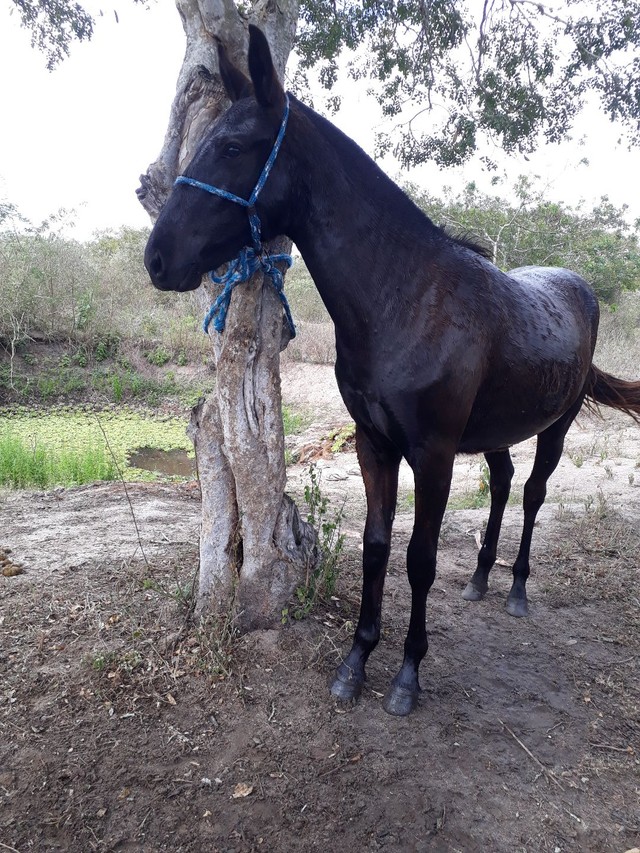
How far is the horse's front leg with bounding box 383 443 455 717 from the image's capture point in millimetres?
2193

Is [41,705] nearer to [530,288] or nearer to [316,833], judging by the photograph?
Answer: [316,833]

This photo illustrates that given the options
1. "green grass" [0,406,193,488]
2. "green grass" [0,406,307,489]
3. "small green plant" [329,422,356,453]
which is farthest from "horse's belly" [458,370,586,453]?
"small green plant" [329,422,356,453]

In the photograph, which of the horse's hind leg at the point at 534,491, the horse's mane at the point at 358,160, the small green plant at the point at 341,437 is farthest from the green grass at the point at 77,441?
the horse's mane at the point at 358,160

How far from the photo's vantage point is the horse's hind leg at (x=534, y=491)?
11.1 feet

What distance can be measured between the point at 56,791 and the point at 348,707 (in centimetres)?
110

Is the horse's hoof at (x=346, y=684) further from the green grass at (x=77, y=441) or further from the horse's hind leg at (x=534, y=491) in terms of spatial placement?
the green grass at (x=77, y=441)

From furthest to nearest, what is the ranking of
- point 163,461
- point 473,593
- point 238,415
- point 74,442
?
point 74,442, point 163,461, point 473,593, point 238,415

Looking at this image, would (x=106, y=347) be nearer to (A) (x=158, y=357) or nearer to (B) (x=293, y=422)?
(A) (x=158, y=357)

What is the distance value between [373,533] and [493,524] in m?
1.36

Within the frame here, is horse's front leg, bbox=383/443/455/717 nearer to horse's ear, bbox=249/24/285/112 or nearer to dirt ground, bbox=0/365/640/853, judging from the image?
dirt ground, bbox=0/365/640/853

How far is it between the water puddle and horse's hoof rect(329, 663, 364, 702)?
6351mm

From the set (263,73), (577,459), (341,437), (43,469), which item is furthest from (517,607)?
(341,437)

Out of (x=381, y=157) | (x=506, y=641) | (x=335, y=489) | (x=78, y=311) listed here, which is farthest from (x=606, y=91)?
(x=78, y=311)

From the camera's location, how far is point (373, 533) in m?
2.51
